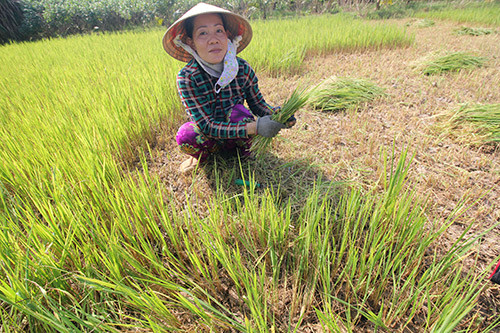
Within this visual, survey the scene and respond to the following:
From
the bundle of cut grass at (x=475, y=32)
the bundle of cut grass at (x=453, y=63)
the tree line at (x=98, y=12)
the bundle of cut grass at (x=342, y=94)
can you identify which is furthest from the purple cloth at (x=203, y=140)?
the tree line at (x=98, y=12)

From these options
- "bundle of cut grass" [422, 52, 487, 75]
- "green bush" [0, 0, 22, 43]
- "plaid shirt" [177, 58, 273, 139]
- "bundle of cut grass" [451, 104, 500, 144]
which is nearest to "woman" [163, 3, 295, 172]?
"plaid shirt" [177, 58, 273, 139]

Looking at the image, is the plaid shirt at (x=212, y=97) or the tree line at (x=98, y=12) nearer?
the plaid shirt at (x=212, y=97)

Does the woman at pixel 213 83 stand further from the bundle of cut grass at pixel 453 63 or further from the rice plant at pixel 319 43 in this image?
the bundle of cut grass at pixel 453 63

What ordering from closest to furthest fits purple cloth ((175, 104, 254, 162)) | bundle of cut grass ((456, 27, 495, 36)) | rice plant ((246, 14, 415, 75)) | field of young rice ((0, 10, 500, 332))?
field of young rice ((0, 10, 500, 332)) < purple cloth ((175, 104, 254, 162)) < rice plant ((246, 14, 415, 75)) < bundle of cut grass ((456, 27, 495, 36))

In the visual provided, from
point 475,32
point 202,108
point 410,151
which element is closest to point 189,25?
point 202,108

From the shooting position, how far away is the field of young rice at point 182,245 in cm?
74

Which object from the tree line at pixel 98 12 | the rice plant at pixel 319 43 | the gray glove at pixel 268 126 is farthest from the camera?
the tree line at pixel 98 12

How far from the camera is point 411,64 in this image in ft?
10.00

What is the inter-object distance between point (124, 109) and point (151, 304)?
1.46m

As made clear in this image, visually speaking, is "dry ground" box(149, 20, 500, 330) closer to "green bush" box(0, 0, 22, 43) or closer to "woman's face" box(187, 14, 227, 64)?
"woman's face" box(187, 14, 227, 64)

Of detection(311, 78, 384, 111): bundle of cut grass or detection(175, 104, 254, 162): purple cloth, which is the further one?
detection(311, 78, 384, 111): bundle of cut grass

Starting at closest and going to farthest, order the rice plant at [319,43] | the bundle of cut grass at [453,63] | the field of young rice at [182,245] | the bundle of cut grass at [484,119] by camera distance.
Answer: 1. the field of young rice at [182,245]
2. the bundle of cut grass at [484,119]
3. the bundle of cut grass at [453,63]
4. the rice plant at [319,43]

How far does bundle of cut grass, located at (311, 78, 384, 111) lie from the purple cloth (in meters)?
1.04

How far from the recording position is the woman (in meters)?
1.21
